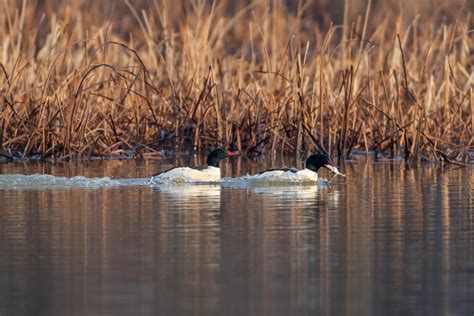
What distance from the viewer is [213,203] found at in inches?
412

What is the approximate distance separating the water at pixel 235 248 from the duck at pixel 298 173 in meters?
0.09

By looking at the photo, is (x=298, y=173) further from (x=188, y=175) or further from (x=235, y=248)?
(x=235, y=248)

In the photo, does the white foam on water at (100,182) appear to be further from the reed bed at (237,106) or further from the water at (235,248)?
the reed bed at (237,106)

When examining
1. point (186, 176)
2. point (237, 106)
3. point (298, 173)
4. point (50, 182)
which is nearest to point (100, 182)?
point (50, 182)

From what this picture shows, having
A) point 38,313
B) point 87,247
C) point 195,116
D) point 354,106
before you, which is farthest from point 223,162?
point 38,313

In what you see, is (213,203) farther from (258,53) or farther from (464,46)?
(258,53)

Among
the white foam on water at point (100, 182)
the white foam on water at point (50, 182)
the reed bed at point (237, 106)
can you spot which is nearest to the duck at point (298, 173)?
the white foam on water at point (100, 182)

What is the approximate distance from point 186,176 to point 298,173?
1.08 meters

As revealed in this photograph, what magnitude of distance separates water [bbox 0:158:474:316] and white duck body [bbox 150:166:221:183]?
18 centimetres

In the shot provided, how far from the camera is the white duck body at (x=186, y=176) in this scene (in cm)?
1212

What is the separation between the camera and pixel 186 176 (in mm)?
12297

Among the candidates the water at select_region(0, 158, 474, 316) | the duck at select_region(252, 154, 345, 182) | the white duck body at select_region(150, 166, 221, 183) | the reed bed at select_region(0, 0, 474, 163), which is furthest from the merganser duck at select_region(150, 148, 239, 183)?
the reed bed at select_region(0, 0, 474, 163)

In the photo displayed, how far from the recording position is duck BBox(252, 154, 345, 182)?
11852mm

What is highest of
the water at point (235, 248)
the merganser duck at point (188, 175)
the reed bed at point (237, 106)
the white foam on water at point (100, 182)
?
the reed bed at point (237, 106)
